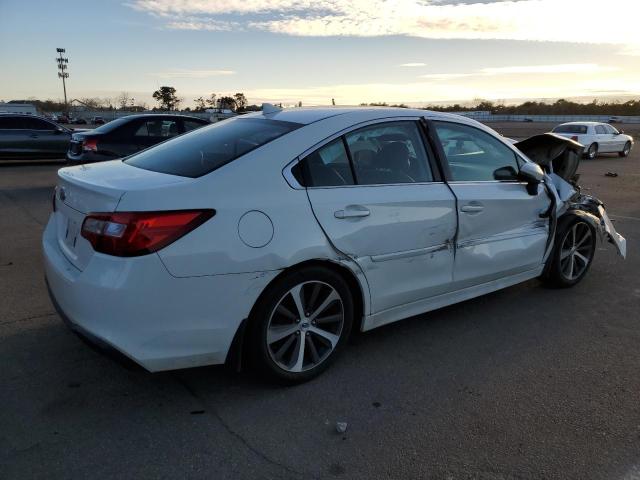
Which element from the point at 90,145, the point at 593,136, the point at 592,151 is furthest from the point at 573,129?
the point at 90,145

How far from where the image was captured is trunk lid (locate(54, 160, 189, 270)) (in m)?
2.75

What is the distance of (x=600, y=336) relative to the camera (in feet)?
13.5

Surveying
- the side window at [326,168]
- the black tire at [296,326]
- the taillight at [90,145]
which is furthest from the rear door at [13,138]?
the black tire at [296,326]

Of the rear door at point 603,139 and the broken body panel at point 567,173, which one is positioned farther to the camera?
the rear door at point 603,139

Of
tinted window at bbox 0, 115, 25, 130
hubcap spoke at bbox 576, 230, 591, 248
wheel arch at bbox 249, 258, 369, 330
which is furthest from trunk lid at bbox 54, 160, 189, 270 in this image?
tinted window at bbox 0, 115, 25, 130

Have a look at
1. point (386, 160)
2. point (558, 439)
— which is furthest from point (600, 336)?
point (386, 160)

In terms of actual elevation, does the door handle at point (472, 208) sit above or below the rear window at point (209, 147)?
below

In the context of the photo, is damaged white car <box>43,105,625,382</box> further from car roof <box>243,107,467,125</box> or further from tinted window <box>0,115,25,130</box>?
tinted window <box>0,115,25,130</box>

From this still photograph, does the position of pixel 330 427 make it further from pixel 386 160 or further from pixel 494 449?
pixel 386 160

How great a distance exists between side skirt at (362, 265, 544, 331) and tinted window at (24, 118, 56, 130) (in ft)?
48.3

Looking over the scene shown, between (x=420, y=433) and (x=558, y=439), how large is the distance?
0.73 m

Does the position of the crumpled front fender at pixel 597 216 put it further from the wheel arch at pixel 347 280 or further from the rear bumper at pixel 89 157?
the rear bumper at pixel 89 157

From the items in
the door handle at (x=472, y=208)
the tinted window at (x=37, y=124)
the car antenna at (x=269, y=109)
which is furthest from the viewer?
the tinted window at (x=37, y=124)

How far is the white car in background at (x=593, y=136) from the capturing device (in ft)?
71.5
